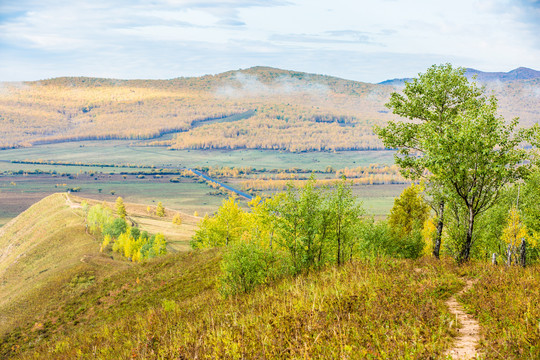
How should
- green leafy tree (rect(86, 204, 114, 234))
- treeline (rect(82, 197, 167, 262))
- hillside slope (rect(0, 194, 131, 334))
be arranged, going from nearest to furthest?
hillside slope (rect(0, 194, 131, 334)), treeline (rect(82, 197, 167, 262)), green leafy tree (rect(86, 204, 114, 234))

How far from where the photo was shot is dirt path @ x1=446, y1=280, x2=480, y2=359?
27.0ft

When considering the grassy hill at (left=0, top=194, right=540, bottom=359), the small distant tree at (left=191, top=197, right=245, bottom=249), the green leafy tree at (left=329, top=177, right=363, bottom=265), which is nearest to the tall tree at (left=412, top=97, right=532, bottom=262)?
the grassy hill at (left=0, top=194, right=540, bottom=359)

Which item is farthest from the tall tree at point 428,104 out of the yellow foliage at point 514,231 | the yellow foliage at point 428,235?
the yellow foliage at point 428,235

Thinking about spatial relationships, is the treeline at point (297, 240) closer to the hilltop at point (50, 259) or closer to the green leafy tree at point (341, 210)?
the green leafy tree at point (341, 210)

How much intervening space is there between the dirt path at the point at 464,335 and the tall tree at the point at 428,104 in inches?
610

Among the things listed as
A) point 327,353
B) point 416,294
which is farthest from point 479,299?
point 327,353

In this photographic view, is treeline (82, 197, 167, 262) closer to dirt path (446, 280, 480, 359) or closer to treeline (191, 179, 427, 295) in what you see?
treeline (191, 179, 427, 295)

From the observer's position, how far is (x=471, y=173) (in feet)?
63.7

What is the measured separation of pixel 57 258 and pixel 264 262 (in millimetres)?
93933

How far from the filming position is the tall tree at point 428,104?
1027 inches

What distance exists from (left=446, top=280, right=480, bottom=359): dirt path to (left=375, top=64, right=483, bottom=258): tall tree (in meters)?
15.5

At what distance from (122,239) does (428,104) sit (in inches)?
4322

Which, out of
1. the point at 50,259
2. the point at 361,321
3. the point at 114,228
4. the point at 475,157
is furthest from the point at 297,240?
the point at 114,228

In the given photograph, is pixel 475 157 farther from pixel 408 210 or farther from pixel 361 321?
pixel 408 210
